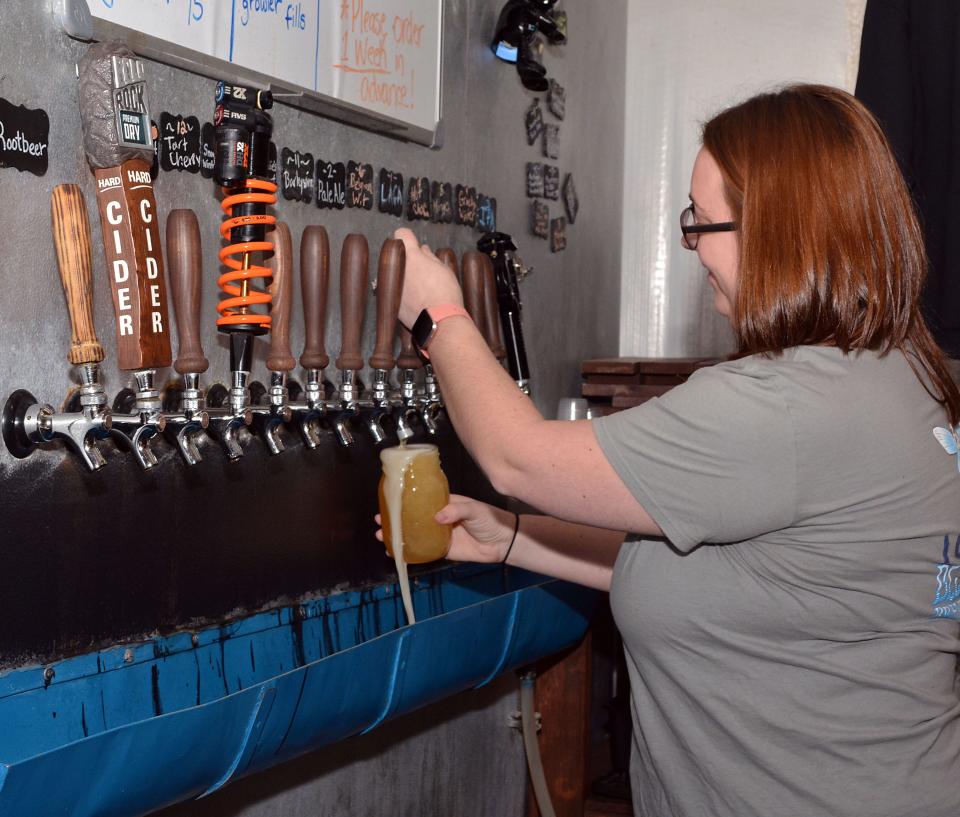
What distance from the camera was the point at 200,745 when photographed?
3.88 ft

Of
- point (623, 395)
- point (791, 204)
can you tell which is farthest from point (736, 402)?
point (623, 395)

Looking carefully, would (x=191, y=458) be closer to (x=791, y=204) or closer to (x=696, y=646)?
(x=696, y=646)

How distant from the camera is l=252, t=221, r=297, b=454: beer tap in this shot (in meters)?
1.53

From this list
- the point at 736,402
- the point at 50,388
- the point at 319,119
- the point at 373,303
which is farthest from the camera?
the point at 373,303

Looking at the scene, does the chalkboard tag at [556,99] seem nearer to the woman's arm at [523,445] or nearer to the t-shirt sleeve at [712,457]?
the woman's arm at [523,445]

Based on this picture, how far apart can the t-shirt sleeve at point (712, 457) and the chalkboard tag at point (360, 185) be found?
904mm

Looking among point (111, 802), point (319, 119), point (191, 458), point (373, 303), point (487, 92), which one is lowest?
point (111, 802)

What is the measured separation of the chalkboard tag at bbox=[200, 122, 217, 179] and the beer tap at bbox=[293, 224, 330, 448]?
0.16m

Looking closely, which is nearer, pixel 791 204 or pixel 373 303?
pixel 791 204

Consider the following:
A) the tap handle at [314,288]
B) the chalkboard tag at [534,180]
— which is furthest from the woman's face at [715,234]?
the chalkboard tag at [534,180]

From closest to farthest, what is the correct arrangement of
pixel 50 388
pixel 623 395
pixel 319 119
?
pixel 50 388 < pixel 319 119 < pixel 623 395

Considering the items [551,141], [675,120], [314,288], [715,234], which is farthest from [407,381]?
[675,120]

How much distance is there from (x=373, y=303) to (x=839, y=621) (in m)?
1.06

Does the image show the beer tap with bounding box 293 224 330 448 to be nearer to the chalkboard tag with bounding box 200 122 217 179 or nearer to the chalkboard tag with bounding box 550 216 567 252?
the chalkboard tag with bounding box 200 122 217 179
